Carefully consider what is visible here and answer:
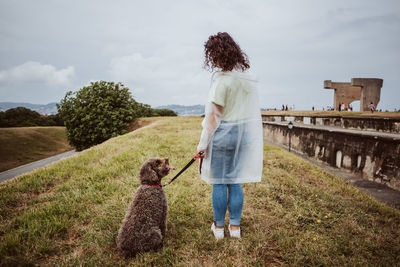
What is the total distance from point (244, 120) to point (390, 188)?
8.42 metres

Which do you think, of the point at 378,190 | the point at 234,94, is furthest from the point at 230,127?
the point at 378,190

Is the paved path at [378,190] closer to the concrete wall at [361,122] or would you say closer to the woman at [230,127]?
the concrete wall at [361,122]

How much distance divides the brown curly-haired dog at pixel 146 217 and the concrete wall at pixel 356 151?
8.85m

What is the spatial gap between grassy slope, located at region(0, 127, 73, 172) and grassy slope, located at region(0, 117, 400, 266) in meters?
30.7

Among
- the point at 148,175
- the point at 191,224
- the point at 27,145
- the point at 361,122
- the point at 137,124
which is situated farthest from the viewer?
the point at 27,145

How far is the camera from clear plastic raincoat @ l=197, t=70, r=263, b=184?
2.34m

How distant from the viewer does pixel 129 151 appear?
6938 mm

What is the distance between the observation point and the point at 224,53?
7.67ft

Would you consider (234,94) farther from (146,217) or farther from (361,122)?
(361,122)

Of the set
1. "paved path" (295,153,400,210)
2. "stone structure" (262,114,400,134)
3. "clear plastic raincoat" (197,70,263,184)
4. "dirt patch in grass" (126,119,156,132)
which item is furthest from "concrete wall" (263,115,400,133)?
"dirt patch in grass" (126,119,156,132)

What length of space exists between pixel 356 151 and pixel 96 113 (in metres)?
19.1

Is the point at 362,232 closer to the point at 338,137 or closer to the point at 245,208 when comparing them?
the point at 245,208

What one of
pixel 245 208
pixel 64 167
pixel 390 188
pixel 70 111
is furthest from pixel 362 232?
pixel 70 111

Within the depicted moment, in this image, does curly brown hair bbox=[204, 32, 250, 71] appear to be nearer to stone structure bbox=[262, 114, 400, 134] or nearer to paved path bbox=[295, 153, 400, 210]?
paved path bbox=[295, 153, 400, 210]
